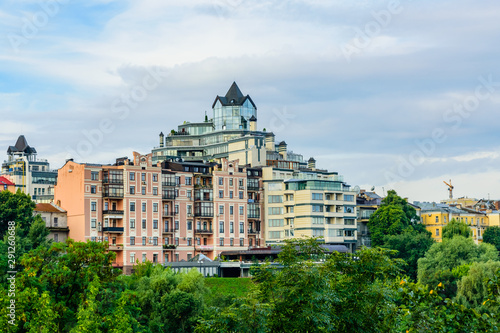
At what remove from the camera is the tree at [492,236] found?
171613mm

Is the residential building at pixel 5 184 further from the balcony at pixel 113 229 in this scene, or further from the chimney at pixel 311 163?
the balcony at pixel 113 229

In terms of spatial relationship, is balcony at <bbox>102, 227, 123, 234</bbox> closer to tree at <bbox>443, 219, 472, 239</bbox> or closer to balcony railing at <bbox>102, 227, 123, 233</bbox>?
balcony railing at <bbox>102, 227, 123, 233</bbox>

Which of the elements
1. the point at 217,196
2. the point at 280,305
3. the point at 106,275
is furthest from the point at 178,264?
the point at 280,305

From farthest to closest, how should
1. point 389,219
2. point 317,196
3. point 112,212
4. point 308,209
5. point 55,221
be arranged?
point 389,219 → point 317,196 → point 308,209 → point 55,221 → point 112,212

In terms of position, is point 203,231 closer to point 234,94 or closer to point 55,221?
point 55,221

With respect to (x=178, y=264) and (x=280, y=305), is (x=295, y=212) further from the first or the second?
(x=280, y=305)

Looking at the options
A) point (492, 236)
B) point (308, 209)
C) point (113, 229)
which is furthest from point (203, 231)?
point (492, 236)

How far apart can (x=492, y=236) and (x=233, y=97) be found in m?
61.4

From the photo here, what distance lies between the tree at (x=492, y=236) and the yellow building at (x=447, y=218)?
10.1 feet

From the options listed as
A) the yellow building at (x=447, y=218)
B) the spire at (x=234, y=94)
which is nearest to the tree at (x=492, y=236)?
the yellow building at (x=447, y=218)

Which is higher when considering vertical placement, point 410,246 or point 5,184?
point 5,184

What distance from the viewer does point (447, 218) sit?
176125 mm

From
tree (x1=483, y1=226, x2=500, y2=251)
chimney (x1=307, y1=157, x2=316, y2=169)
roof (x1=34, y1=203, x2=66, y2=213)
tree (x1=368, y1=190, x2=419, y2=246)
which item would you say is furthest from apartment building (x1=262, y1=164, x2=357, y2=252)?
roof (x1=34, y1=203, x2=66, y2=213)

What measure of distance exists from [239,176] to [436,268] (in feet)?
124
